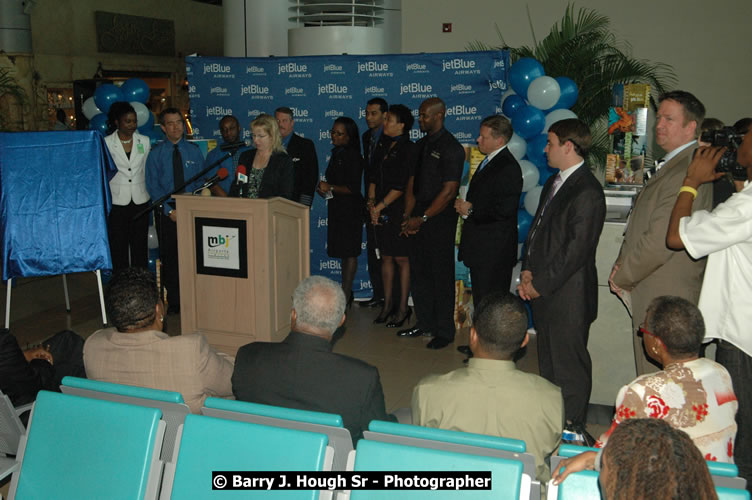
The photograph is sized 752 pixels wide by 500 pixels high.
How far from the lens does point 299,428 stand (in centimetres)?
200

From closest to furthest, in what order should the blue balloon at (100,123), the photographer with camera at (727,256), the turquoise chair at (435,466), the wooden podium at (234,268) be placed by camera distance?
the turquoise chair at (435,466) → the photographer with camera at (727,256) → the wooden podium at (234,268) → the blue balloon at (100,123)

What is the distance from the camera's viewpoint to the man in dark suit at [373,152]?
5.63m

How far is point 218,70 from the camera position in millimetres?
6875

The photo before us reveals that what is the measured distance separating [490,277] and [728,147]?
1977mm

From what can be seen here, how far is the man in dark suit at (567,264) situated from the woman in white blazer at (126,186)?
12.4 feet

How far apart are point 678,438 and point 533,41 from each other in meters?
8.91

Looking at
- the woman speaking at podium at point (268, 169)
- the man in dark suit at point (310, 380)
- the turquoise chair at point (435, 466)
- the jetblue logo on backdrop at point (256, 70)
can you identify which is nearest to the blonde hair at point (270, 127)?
the woman speaking at podium at point (268, 169)

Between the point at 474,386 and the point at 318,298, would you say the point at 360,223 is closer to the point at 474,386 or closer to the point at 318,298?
the point at 318,298

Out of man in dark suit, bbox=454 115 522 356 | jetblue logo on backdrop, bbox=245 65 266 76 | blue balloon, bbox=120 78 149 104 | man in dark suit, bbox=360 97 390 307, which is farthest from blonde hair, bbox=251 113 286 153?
blue balloon, bbox=120 78 149 104

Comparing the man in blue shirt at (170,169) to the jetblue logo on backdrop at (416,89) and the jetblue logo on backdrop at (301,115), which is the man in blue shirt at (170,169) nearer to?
the jetblue logo on backdrop at (301,115)

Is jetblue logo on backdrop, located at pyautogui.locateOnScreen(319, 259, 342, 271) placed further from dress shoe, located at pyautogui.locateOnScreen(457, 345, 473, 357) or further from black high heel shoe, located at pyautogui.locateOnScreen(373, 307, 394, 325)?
dress shoe, located at pyautogui.locateOnScreen(457, 345, 473, 357)

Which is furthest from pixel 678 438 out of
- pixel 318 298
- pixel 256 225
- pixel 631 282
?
pixel 256 225

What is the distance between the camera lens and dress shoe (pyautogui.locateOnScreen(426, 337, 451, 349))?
5090 mm

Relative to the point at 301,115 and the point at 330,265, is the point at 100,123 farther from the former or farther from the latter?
the point at 330,265
